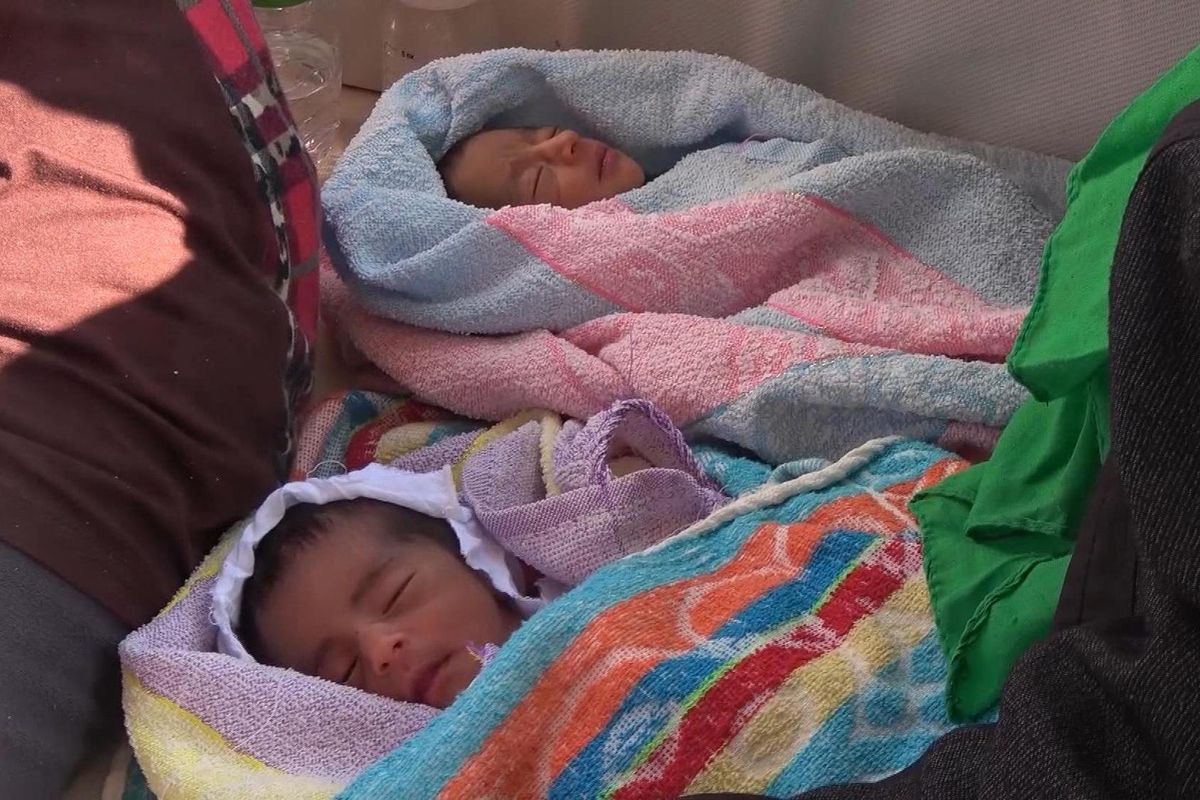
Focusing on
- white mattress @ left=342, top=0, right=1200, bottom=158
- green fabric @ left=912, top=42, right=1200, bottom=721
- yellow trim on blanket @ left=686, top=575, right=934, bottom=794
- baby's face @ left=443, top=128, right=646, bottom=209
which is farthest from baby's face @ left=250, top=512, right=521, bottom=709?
white mattress @ left=342, top=0, right=1200, bottom=158

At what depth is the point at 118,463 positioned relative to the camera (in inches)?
31.2

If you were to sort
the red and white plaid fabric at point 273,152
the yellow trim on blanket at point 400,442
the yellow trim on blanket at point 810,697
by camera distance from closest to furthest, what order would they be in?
1. the yellow trim on blanket at point 810,697
2. the red and white plaid fabric at point 273,152
3. the yellow trim on blanket at point 400,442

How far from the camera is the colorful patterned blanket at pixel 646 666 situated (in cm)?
68

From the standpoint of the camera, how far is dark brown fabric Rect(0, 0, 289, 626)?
778 mm

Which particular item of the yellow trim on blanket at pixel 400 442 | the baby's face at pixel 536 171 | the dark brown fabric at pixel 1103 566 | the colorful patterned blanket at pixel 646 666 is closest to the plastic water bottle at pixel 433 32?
the baby's face at pixel 536 171

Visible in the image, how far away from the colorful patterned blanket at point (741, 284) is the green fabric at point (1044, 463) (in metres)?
0.17

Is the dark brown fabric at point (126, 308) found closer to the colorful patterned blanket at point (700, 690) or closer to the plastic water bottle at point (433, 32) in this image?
the colorful patterned blanket at point (700, 690)

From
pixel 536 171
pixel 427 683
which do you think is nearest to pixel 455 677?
pixel 427 683

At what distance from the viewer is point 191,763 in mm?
749

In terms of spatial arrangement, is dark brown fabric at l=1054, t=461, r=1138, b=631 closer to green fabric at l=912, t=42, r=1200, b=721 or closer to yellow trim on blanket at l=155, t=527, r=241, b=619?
green fabric at l=912, t=42, r=1200, b=721

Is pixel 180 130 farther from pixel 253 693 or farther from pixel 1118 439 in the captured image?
pixel 1118 439

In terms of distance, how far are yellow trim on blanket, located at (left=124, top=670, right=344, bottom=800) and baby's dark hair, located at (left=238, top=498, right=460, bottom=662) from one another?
86mm

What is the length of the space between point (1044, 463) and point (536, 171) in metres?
0.65

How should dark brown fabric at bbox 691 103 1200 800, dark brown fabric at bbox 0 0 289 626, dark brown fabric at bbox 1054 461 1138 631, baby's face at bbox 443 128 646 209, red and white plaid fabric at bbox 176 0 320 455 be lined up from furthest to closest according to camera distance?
baby's face at bbox 443 128 646 209 < red and white plaid fabric at bbox 176 0 320 455 < dark brown fabric at bbox 0 0 289 626 < dark brown fabric at bbox 1054 461 1138 631 < dark brown fabric at bbox 691 103 1200 800
